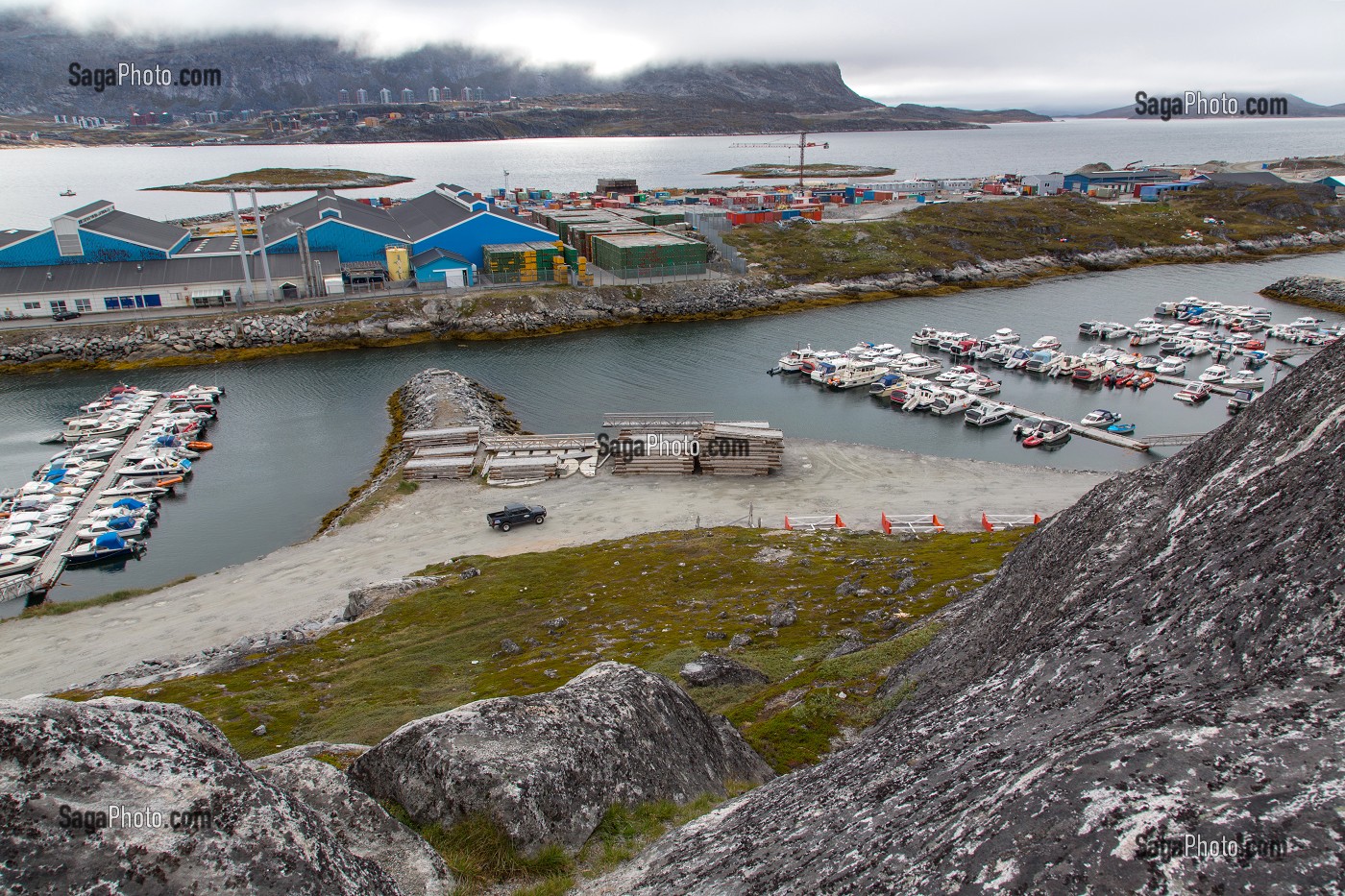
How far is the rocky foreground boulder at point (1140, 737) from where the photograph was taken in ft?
17.8

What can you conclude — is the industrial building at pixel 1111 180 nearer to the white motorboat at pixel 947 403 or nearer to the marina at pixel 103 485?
the white motorboat at pixel 947 403

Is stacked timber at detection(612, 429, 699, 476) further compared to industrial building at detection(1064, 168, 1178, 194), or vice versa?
industrial building at detection(1064, 168, 1178, 194)

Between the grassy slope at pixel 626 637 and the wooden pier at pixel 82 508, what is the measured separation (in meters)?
19.7

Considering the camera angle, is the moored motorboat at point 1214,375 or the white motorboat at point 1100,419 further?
the moored motorboat at point 1214,375

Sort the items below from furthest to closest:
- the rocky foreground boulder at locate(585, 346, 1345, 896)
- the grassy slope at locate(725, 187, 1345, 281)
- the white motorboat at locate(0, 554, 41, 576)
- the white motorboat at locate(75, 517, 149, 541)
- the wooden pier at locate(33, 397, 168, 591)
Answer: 1. the grassy slope at locate(725, 187, 1345, 281)
2. the white motorboat at locate(75, 517, 149, 541)
3. the wooden pier at locate(33, 397, 168, 591)
4. the white motorboat at locate(0, 554, 41, 576)
5. the rocky foreground boulder at locate(585, 346, 1345, 896)

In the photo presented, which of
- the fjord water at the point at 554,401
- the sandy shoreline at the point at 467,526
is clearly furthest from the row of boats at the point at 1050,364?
the sandy shoreline at the point at 467,526

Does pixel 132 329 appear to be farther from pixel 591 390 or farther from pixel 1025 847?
pixel 1025 847

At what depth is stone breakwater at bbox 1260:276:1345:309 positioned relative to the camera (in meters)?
88.6

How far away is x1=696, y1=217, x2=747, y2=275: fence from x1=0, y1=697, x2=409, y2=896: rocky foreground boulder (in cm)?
9735

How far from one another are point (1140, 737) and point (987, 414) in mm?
56033

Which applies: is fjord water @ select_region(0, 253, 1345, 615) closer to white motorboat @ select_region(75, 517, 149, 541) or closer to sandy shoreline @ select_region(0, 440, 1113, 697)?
white motorboat @ select_region(75, 517, 149, 541)

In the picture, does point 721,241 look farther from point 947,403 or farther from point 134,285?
point 134,285

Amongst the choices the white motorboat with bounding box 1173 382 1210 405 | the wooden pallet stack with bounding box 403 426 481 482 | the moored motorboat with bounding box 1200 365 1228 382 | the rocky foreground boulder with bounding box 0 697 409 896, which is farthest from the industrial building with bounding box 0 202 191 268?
the moored motorboat with bounding box 1200 365 1228 382

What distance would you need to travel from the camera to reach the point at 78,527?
41.8 meters
